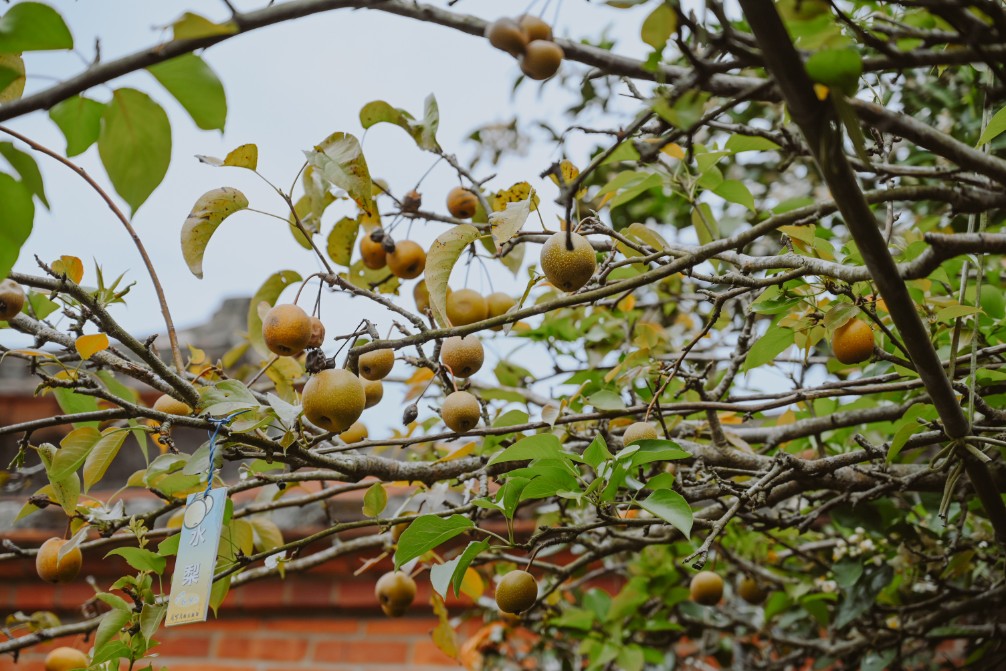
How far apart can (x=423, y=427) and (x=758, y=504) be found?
0.98 metres

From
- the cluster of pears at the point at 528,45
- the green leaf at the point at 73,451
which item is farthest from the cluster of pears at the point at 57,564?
the cluster of pears at the point at 528,45

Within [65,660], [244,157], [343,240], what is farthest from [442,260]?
[65,660]

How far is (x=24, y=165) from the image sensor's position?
721 millimetres

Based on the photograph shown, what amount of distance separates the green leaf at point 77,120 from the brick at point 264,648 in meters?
1.83

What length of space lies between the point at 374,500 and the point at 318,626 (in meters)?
1.09

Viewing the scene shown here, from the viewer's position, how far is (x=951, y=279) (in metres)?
1.67

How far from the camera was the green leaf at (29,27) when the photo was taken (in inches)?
27.8

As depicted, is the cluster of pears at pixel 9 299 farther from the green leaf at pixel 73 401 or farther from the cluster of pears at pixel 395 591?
the cluster of pears at pixel 395 591

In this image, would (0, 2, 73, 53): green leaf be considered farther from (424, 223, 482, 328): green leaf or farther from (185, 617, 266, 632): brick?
(185, 617, 266, 632): brick

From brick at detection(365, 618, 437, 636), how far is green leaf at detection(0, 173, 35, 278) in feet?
5.84

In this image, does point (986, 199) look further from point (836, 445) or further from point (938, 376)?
point (836, 445)

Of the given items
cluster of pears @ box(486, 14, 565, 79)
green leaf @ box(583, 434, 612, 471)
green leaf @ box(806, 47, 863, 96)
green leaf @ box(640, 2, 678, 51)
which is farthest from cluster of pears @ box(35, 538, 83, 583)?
green leaf @ box(806, 47, 863, 96)

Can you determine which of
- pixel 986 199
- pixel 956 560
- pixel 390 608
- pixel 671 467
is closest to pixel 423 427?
pixel 390 608

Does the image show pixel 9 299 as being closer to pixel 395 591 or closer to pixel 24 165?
pixel 24 165
